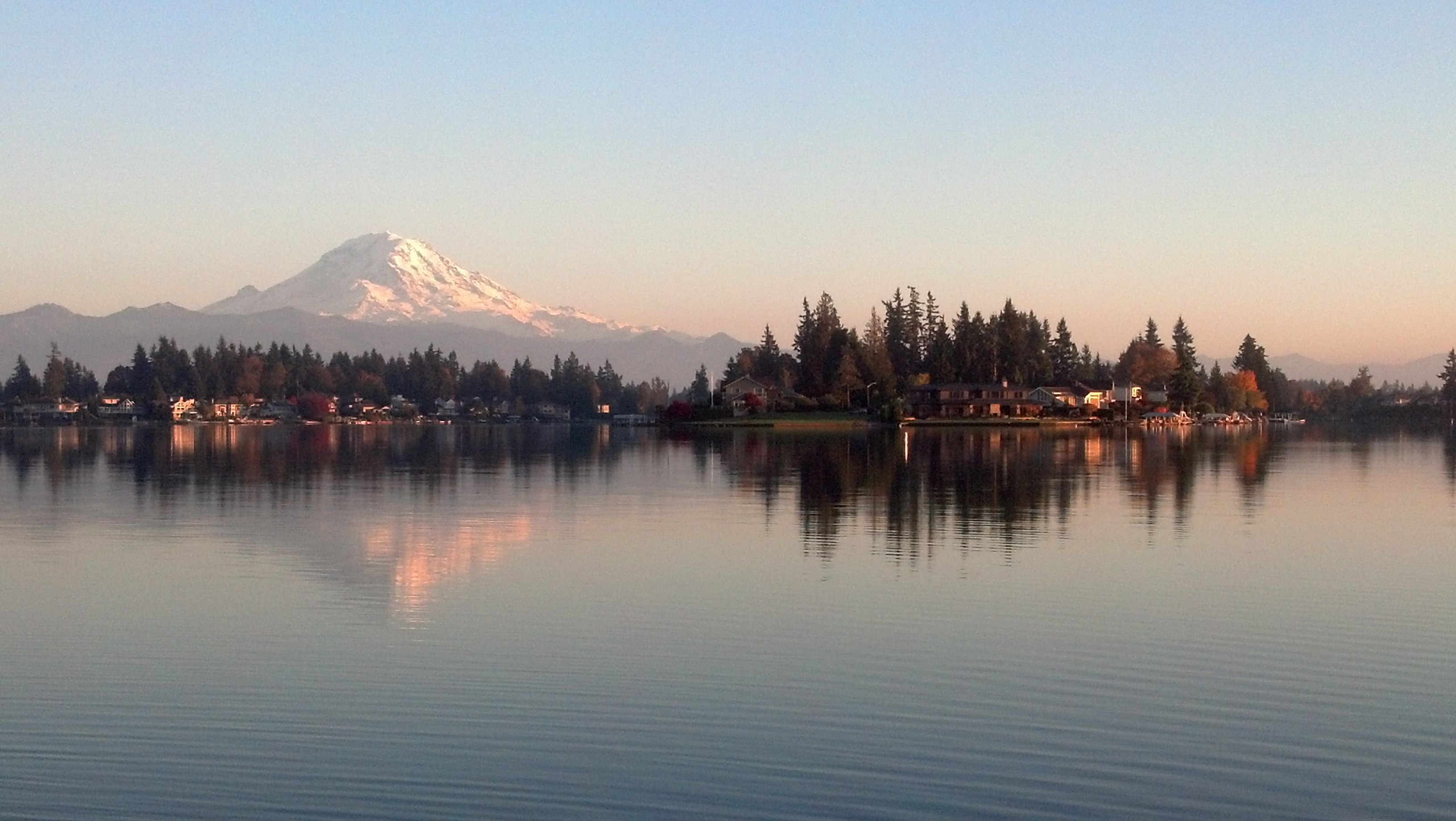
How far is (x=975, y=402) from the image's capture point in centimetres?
17912

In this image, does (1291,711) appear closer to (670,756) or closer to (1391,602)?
(670,756)

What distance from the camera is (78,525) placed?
132 feet

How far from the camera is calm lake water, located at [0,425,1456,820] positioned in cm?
1395

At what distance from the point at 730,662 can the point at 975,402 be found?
532ft

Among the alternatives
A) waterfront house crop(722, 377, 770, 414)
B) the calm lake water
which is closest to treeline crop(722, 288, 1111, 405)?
waterfront house crop(722, 377, 770, 414)

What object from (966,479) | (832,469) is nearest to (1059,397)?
(832,469)

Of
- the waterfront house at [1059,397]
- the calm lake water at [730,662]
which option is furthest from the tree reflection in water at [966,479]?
the waterfront house at [1059,397]

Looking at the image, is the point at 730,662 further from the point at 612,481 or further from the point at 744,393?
the point at 744,393

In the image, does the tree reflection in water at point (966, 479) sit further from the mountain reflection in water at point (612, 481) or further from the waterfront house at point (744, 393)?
the waterfront house at point (744, 393)

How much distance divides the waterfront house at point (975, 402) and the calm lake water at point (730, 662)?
435ft

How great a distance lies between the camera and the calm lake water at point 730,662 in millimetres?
13953

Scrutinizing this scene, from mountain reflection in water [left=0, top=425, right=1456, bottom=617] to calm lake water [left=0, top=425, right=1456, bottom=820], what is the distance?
1.36ft

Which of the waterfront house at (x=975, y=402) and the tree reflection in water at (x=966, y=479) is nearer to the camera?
the tree reflection in water at (x=966, y=479)

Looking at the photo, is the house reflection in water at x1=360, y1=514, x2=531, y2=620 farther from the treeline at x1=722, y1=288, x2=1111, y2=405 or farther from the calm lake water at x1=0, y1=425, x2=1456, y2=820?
the treeline at x1=722, y1=288, x2=1111, y2=405
